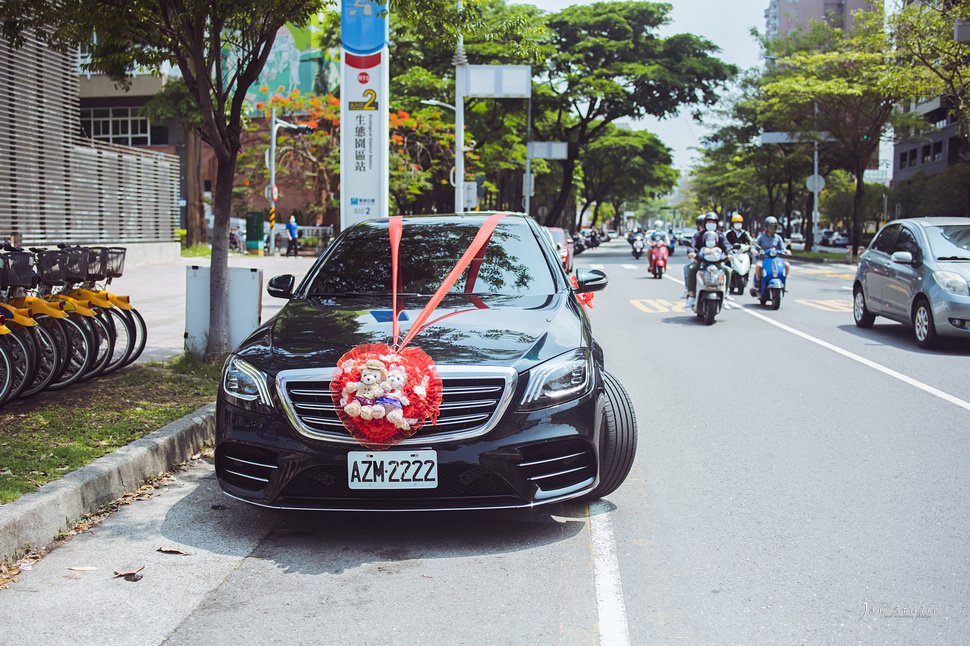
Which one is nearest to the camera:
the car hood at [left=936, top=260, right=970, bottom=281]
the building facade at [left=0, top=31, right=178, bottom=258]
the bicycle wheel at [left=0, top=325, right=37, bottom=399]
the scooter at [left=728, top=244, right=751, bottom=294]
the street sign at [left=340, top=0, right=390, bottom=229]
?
the bicycle wheel at [left=0, top=325, right=37, bottom=399]

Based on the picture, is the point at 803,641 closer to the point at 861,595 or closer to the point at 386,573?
the point at 861,595

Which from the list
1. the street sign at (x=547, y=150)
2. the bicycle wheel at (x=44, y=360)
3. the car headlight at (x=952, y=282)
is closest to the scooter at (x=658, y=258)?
the car headlight at (x=952, y=282)

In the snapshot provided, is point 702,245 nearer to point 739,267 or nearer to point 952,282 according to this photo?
point 739,267

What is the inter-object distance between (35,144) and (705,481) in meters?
18.1

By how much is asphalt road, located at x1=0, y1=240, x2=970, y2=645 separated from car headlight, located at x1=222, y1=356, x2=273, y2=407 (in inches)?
26.9

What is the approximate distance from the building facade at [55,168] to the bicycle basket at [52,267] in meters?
9.69

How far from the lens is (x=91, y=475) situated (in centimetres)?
526

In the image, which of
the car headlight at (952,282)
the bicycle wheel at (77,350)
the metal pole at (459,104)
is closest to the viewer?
the bicycle wheel at (77,350)

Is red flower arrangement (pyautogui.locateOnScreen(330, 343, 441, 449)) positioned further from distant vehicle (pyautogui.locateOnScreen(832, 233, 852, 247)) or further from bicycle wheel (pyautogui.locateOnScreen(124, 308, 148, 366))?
distant vehicle (pyautogui.locateOnScreen(832, 233, 852, 247))

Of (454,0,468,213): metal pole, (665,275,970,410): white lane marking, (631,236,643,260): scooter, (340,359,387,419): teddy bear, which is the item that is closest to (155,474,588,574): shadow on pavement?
(340,359,387,419): teddy bear

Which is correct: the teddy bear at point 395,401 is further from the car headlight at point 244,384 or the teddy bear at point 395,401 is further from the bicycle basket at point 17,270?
the bicycle basket at point 17,270

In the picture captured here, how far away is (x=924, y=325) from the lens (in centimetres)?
1207

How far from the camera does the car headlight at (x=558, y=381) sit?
15.0ft

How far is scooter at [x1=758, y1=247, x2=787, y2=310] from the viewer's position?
56.7ft
